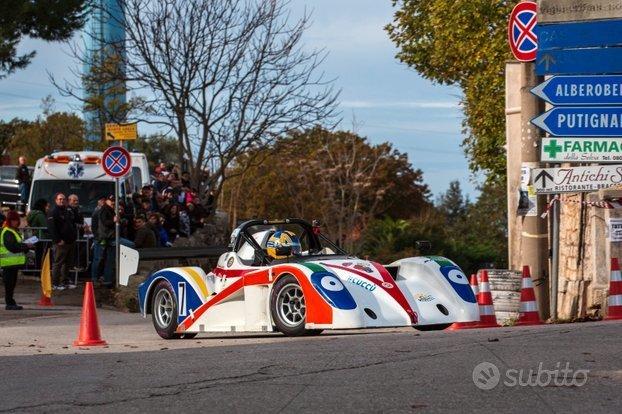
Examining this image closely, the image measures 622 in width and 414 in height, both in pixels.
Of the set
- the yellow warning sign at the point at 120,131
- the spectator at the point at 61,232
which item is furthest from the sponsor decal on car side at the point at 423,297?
the spectator at the point at 61,232

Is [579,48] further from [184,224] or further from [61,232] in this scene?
[184,224]

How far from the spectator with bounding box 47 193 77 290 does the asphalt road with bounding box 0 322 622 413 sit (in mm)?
12180

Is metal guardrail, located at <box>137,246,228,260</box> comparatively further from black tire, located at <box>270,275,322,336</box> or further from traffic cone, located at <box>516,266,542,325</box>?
traffic cone, located at <box>516,266,542,325</box>

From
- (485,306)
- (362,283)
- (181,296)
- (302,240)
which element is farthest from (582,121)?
(181,296)

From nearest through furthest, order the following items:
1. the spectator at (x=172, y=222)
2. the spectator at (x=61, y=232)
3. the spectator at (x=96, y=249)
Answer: the spectator at (x=61, y=232), the spectator at (x=96, y=249), the spectator at (x=172, y=222)

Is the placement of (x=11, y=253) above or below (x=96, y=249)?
below

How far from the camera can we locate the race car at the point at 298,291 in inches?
559

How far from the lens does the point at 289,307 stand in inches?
579

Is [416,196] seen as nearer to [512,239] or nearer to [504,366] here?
[512,239]

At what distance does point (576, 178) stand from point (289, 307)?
4.68m

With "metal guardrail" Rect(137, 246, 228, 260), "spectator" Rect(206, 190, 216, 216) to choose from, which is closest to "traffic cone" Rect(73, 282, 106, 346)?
"metal guardrail" Rect(137, 246, 228, 260)

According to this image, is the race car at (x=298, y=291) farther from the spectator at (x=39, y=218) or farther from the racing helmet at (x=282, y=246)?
the spectator at (x=39, y=218)

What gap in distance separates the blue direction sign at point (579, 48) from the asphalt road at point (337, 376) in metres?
5.25

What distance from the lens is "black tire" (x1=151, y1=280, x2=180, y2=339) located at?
1642 cm
